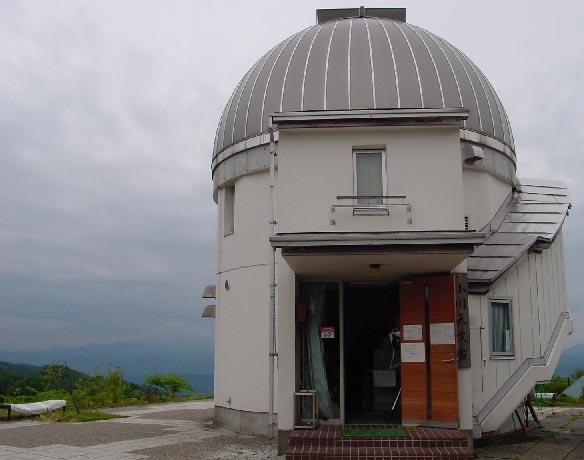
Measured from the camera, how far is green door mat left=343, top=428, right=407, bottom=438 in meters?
10.2

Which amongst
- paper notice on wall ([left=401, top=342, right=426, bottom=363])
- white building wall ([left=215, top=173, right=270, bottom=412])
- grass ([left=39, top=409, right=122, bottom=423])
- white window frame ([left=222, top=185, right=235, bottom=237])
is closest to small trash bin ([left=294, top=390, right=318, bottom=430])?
paper notice on wall ([left=401, top=342, right=426, bottom=363])

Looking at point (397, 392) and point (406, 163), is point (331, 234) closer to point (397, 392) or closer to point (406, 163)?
point (406, 163)

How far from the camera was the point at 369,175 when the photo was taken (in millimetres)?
11492

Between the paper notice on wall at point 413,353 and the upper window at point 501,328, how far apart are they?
2.35 metres

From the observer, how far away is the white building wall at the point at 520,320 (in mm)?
12344

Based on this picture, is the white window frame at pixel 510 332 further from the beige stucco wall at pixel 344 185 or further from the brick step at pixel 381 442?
the brick step at pixel 381 442

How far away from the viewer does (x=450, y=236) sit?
9.74m

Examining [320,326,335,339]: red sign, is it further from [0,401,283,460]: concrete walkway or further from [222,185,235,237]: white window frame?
[222,185,235,237]: white window frame

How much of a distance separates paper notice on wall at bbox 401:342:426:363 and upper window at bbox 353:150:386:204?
2.59m

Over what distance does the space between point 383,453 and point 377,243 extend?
3.18m

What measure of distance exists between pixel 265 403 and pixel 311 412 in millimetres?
2785

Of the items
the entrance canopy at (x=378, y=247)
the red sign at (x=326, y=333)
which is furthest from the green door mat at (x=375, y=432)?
the entrance canopy at (x=378, y=247)

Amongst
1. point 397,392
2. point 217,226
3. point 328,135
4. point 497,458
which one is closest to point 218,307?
point 217,226

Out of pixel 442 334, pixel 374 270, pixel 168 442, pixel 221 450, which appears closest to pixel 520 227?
pixel 442 334
